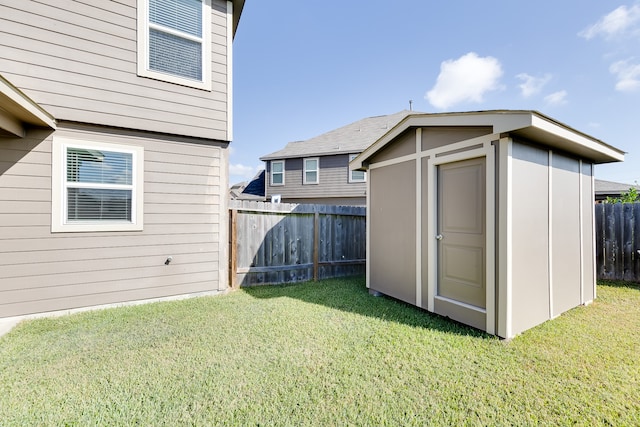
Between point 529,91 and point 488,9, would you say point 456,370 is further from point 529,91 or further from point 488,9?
point 529,91

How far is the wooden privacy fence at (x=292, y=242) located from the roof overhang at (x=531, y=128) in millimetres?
2458

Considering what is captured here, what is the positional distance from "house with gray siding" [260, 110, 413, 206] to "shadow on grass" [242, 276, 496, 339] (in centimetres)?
808

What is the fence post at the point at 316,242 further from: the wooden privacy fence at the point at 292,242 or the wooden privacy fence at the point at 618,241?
the wooden privacy fence at the point at 618,241

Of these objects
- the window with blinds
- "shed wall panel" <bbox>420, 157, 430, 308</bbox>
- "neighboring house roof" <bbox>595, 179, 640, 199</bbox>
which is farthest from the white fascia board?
"neighboring house roof" <bbox>595, 179, 640, 199</bbox>

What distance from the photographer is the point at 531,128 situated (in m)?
2.79

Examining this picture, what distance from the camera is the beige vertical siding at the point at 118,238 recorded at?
3406 millimetres

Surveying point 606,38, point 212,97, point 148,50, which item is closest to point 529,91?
point 606,38

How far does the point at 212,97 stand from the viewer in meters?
4.64

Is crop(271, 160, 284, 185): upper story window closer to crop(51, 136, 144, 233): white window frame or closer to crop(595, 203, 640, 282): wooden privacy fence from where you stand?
crop(51, 136, 144, 233): white window frame

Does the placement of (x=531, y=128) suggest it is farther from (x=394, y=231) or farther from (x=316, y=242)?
(x=316, y=242)

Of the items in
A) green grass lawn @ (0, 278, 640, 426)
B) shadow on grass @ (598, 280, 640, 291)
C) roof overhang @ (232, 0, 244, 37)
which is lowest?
green grass lawn @ (0, 278, 640, 426)

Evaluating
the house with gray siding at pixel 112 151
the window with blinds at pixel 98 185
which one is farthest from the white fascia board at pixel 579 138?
the window with blinds at pixel 98 185

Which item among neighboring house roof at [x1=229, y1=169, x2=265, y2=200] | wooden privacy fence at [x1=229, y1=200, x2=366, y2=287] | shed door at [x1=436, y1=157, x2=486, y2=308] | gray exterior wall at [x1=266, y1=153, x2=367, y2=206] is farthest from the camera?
neighboring house roof at [x1=229, y1=169, x2=265, y2=200]

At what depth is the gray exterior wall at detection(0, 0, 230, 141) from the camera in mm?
3441
